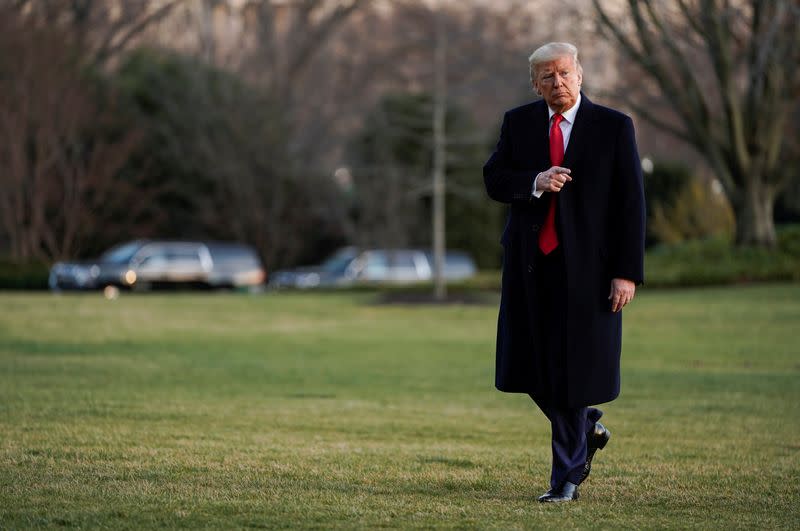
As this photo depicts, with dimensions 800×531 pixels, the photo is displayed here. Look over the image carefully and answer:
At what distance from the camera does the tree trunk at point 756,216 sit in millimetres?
30547

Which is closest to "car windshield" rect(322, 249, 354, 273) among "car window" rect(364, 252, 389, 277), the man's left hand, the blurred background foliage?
"car window" rect(364, 252, 389, 277)

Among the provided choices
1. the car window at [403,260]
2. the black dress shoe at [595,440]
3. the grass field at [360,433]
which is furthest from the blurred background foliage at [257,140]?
the black dress shoe at [595,440]

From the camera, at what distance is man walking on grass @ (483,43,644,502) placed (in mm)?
6121

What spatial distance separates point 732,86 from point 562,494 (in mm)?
24371

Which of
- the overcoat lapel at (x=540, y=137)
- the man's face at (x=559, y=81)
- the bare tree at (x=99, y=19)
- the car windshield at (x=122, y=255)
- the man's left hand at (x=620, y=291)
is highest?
the bare tree at (x=99, y=19)

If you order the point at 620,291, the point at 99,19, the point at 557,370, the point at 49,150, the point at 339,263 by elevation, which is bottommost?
the point at 339,263

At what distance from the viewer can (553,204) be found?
6207mm

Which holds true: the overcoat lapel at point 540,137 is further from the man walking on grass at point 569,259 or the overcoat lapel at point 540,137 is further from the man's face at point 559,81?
the man's face at point 559,81

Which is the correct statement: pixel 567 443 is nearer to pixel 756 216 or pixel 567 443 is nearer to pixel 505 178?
pixel 505 178

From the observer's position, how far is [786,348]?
55.6 feet

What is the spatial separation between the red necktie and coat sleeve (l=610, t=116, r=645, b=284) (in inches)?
10.4

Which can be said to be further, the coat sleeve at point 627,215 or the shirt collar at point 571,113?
the shirt collar at point 571,113

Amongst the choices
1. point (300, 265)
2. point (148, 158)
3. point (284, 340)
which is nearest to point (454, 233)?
point (300, 265)

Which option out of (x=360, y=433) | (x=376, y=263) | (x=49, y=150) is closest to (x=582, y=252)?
(x=360, y=433)
